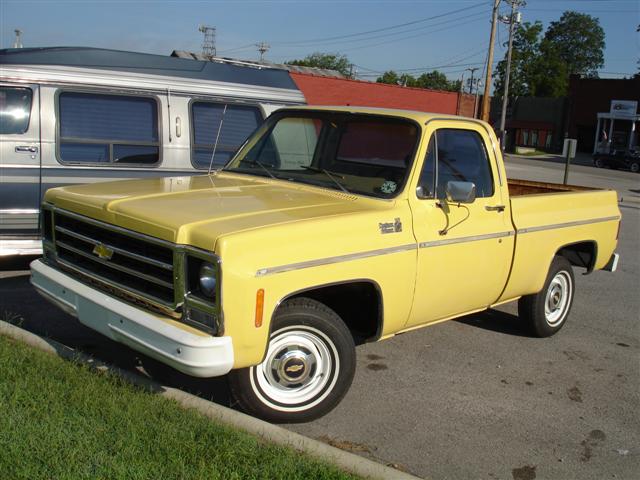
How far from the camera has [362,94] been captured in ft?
104

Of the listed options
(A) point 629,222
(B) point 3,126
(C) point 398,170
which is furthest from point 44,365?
(A) point 629,222

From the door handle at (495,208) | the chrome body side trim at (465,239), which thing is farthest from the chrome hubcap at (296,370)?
the door handle at (495,208)

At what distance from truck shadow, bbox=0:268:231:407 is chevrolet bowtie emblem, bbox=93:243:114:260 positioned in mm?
973

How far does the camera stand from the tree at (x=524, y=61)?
8419 cm

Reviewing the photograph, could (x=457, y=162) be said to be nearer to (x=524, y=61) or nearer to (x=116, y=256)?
(x=116, y=256)

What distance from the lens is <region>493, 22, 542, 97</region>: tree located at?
276 feet

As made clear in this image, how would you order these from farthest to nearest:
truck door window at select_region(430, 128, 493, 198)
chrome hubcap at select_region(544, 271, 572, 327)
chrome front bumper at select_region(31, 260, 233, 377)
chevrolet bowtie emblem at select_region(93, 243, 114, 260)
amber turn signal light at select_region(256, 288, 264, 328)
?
chrome hubcap at select_region(544, 271, 572, 327), truck door window at select_region(430, 128, 493, 198), chevrolet bowtie emblem at select_region(93, 243, 114, 260), amber turn signal light at select_region(256, 288, 264, 328), chrome front bumper at select_region(31, 260, 233, 377)

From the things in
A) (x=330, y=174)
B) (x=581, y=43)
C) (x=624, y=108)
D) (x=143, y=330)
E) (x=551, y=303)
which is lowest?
(x=551, y=303)

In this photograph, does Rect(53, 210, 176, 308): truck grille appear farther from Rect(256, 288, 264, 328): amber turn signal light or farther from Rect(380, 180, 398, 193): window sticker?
Rect(380, 180, 398, 193): window sticker

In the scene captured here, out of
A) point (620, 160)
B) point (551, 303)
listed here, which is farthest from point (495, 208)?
point (620, 160)

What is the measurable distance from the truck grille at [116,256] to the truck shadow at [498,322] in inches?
146

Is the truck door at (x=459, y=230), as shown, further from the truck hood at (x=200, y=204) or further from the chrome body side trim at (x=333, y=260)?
the truck hood at (x=200, y=204)

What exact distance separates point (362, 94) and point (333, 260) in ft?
93.5

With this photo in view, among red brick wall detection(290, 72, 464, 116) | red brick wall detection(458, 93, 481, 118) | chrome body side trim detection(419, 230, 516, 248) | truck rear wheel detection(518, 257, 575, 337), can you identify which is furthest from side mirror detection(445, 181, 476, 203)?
red brick wall detection(458, 93, 481, 118)
